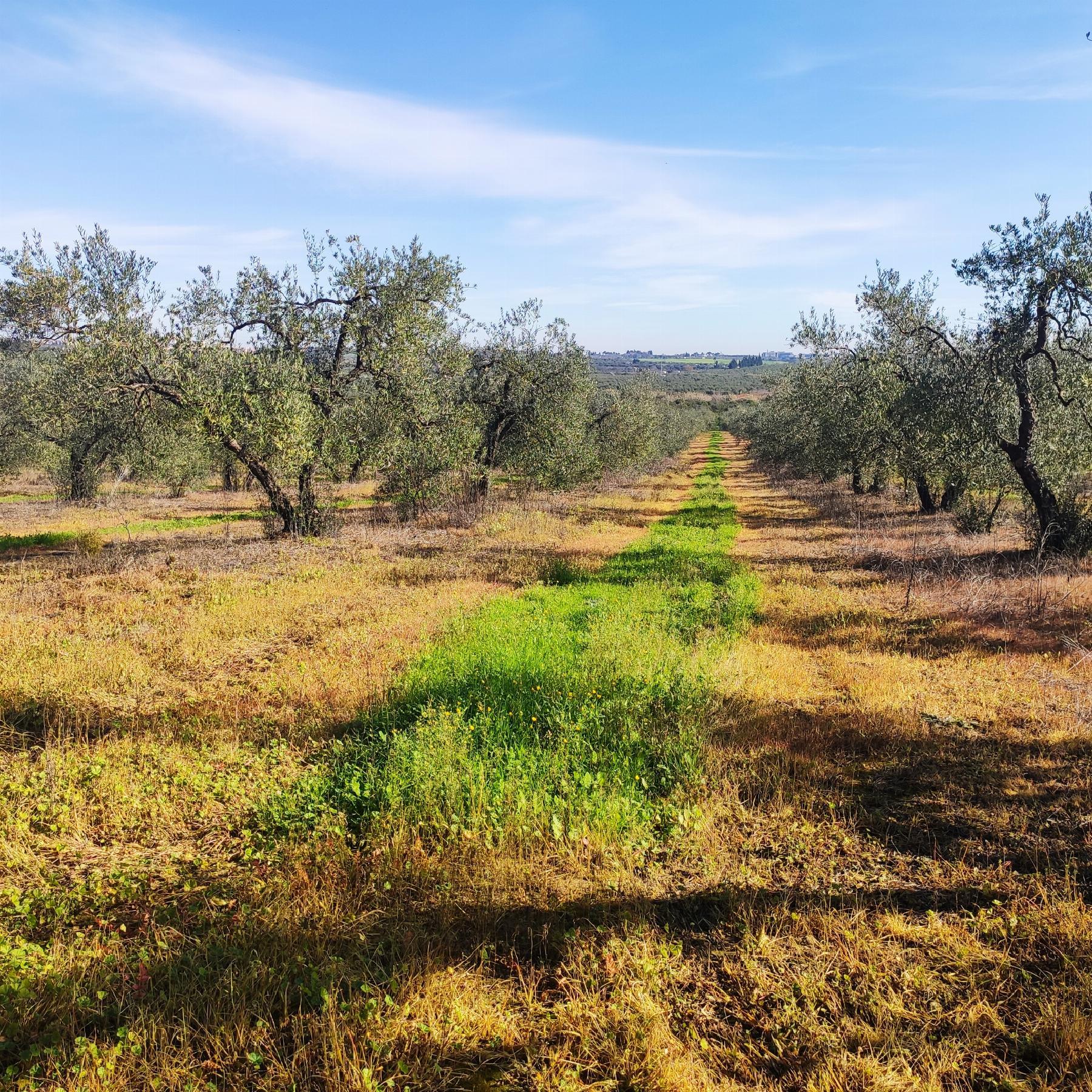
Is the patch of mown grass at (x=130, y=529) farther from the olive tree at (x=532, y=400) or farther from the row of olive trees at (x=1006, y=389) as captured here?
the row of olive trees at (x=1006, y=389)

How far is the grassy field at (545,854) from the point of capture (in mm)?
3248

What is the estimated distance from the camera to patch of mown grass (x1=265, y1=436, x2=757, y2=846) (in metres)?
5.10

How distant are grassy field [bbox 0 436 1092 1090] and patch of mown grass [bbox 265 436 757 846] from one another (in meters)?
0.04

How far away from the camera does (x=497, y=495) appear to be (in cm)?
3112

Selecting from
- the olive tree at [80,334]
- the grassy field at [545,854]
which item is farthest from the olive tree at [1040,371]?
the olive tree at [80,334]

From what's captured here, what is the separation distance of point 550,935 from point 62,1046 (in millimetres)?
2645

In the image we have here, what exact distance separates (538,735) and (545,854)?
5.21 ft

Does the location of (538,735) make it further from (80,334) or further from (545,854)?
(80,334)

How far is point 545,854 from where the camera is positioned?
4.73 metres

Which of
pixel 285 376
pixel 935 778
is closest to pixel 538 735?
pixel 935 778

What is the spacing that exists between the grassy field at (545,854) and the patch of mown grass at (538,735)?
41 millimetres

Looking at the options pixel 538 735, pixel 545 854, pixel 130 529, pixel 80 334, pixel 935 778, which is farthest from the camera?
pixel 130 529

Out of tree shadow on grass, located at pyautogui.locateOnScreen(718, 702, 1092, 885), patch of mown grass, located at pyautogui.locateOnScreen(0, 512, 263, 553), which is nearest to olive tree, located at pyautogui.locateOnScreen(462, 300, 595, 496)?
patch of mown grass, located at pyautogui.locateOnScreen(0, 512, 263, 553)

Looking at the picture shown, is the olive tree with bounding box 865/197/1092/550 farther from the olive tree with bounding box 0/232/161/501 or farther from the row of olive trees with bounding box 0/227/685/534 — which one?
the olive tree with bounding box 0/232/161/501
